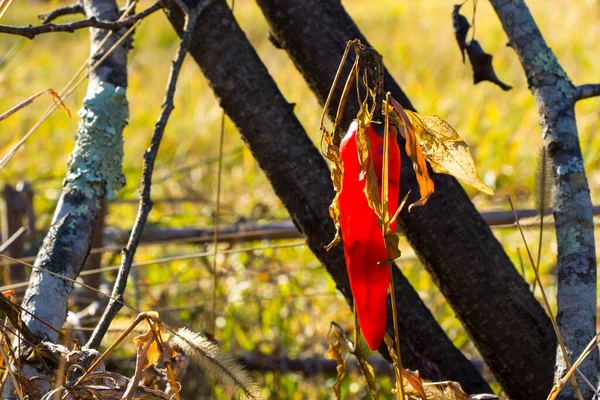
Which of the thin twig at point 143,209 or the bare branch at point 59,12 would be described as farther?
the bare branch at point 59,12

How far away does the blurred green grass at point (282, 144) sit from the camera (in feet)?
8.24

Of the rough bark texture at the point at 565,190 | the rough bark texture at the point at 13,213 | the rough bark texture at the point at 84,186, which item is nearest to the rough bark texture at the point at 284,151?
the rough bark texture at the point at 84,186

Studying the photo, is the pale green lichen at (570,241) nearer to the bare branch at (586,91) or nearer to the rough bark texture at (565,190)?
the rough bark texture at (565,190)

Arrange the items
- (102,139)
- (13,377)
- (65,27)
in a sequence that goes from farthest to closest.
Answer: (102,139), (65,27), (13,377)

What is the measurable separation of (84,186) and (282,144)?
1.12 ft

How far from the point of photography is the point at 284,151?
1.28 meters

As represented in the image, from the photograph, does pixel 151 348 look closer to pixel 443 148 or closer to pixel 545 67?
pixel 443 148

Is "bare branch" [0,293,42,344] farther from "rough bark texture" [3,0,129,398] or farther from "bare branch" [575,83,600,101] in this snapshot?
"bare branch" [575,83,600,101]

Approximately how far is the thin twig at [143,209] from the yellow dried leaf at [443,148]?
38cm

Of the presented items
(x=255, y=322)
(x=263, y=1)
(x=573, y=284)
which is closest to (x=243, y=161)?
(x=255, y=322)

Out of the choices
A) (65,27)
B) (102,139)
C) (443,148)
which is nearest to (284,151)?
(102,139)

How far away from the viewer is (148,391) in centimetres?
81

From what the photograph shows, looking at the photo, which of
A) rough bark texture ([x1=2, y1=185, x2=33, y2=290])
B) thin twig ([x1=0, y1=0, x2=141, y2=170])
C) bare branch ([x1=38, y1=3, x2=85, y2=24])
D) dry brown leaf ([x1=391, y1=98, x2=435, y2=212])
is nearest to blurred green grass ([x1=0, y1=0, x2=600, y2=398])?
rough bark texture ([x1=2, y1=185, x2=33, y2=290])

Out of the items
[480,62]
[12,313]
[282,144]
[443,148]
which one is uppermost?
[480,62]
